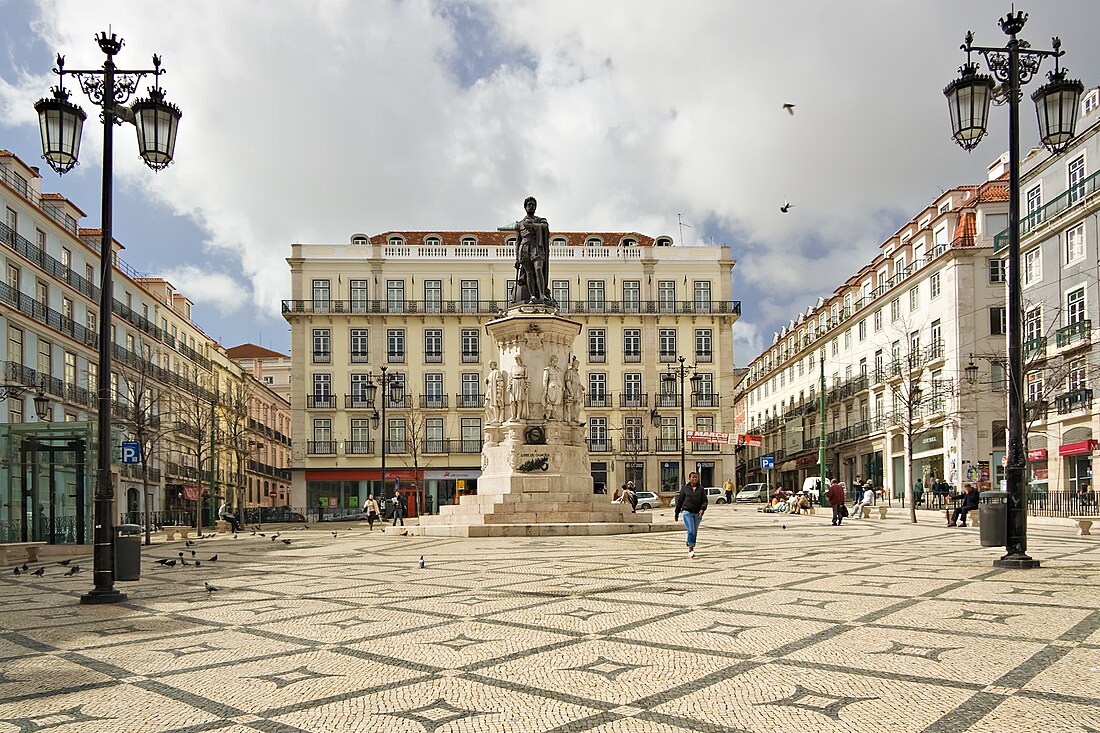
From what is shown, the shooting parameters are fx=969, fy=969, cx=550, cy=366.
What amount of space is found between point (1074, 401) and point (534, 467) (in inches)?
939

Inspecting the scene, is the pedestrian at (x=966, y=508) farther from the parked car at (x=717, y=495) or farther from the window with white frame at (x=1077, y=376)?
the parked car at (x=717, y=495)

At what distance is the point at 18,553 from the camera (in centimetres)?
1889

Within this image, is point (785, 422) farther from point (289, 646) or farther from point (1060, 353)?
point (289, 646)

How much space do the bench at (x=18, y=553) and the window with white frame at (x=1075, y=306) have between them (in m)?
35.2

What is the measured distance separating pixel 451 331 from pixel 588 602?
54.6 metres

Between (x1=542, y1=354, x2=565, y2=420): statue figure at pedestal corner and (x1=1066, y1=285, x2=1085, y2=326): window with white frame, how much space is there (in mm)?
22722

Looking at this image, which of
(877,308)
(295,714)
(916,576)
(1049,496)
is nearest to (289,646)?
(295,714)

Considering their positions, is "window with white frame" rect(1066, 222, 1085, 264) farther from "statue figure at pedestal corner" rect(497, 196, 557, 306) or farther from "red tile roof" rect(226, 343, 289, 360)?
"red tile roof" rect(226, 343, 289, 360)

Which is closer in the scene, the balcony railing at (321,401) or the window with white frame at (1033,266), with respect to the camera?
the window with white frame at (1033,266)

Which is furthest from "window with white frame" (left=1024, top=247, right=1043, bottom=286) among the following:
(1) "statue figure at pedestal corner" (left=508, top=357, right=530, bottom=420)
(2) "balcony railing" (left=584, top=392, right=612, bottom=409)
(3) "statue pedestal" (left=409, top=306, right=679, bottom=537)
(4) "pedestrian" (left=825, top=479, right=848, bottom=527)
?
(2) "balcony railing" (left=584, top=392, right=612, bottom=409)

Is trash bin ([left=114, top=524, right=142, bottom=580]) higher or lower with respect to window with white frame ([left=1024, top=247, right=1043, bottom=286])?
lower

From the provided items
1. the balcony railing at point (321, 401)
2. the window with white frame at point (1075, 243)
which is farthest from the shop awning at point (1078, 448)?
the balcony railing at point (321, 401)

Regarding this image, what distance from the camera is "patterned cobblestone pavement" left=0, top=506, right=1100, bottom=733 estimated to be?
5531 mm

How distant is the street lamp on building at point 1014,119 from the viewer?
13.0 metres
